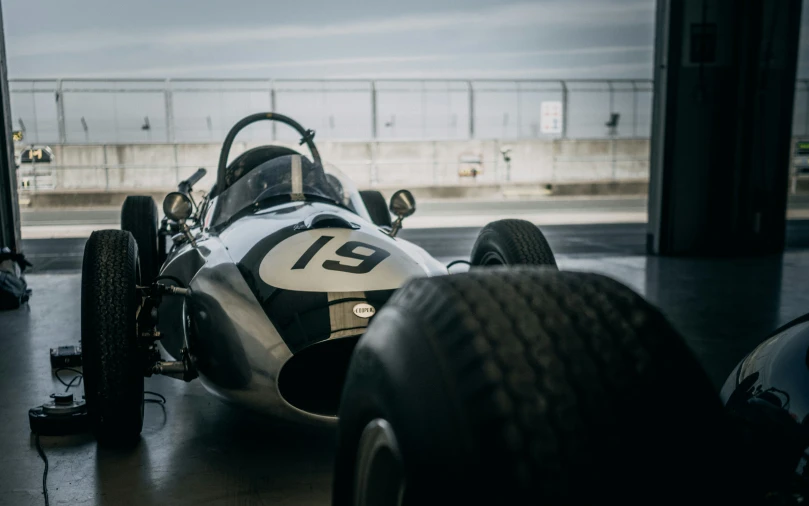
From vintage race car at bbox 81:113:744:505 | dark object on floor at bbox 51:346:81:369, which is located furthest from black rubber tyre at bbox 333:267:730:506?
dark object on floor at bbox 51:346:81:369

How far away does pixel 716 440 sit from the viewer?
108 centimetres

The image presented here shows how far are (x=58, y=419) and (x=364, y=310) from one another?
1518 millimetres

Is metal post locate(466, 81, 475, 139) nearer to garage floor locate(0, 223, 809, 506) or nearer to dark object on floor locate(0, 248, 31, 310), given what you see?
garage floor locate(0, 223, 809, 506)

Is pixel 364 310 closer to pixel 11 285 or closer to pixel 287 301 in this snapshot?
pixel 287 301

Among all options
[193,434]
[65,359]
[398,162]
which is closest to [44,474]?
[193,434]

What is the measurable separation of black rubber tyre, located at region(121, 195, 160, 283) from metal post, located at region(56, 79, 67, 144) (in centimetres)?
1168

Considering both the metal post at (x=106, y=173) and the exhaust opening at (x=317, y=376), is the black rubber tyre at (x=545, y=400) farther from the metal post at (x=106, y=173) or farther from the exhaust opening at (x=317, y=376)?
the metal post at (x=106, y=173)

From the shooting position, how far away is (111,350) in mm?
3285

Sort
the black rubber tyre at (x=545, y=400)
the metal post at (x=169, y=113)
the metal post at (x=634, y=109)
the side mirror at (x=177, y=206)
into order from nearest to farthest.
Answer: the black rubber tyre at (x=545, y=400), the side mirror at (x=177, y=206), the metal post at (x=169, y=113), the metal post at (x=634, y=109)

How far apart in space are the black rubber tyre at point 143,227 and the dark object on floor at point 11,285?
4.23 ft

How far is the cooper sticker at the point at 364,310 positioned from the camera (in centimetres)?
312

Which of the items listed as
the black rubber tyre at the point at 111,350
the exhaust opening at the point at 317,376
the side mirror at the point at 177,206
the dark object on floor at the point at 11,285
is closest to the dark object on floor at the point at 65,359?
the side mirror at the point at 177,206

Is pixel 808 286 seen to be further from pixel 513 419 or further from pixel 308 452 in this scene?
pixel 513 419

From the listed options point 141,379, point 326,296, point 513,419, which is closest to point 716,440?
point 513,419
